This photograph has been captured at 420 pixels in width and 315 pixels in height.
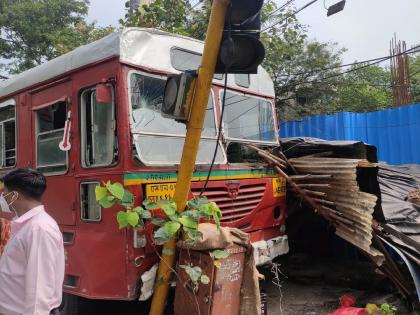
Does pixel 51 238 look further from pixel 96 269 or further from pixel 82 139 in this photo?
pixel 82 139

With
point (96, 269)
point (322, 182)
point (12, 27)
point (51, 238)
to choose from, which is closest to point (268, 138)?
point (322, 182)

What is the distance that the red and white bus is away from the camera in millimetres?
3844

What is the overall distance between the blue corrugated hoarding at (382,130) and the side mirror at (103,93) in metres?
6.11

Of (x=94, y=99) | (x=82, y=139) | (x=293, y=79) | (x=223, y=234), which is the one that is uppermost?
(x=293, y=79)

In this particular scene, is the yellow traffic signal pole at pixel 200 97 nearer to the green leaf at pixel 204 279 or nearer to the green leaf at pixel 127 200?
the green leaf at pixel 127 200

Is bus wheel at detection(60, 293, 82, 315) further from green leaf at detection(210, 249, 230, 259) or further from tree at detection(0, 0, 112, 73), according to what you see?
tree at detection(0, 0, 112, 73)

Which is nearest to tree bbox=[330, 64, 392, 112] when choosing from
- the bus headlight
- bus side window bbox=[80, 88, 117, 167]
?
bus side window bbox=[80, 88, 117, 167]

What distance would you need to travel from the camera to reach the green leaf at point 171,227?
3234 mm

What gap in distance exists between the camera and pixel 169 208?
131 inches

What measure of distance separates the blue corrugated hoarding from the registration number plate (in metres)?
4.23

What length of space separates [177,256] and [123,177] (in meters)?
0.79

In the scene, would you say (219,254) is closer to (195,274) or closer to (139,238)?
(195,274)

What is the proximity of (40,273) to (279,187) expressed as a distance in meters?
3.30

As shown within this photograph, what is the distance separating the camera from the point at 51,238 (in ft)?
7.79
